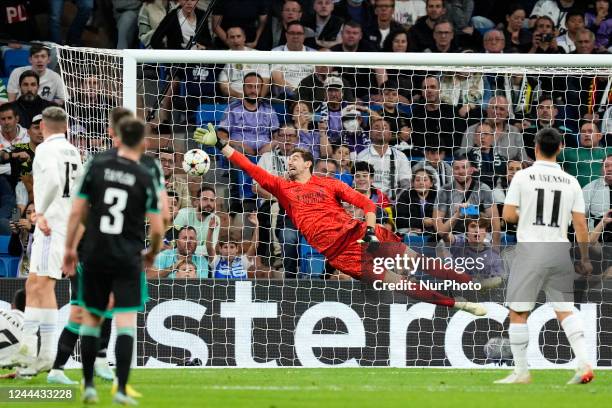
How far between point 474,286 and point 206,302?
3.04 metres

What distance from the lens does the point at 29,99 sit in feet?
51.2

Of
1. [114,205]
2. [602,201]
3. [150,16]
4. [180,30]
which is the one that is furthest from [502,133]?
[114,205]

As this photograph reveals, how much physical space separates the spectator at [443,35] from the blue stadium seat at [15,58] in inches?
222

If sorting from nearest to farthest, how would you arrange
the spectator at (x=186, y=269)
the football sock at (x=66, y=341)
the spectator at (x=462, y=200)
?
the football sock at (x=66, y=341)
the spectator at (x=186, y=269)
the spectator at (x=462, y=200)

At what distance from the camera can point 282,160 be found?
Answer: 48.5 feet

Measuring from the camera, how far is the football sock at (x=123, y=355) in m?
7.97

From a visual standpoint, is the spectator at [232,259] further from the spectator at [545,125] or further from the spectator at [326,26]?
the spectator at [326,26]

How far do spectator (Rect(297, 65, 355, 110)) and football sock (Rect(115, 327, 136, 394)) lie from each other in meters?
7.22

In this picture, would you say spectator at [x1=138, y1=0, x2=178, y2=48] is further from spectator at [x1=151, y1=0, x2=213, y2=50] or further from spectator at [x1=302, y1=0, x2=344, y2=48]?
spectator at [x1=302, y1=0, x2=344, y2=48]

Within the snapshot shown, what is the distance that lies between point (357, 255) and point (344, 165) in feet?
5.25

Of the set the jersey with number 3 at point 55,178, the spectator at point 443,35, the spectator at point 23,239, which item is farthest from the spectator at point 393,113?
the jersey with number 3 at point 55,178

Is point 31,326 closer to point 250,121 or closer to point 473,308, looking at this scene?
point 473,308

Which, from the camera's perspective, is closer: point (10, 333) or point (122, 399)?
point (122, 399)

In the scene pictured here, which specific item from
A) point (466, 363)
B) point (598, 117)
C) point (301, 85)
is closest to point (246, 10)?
point (301, 85)
